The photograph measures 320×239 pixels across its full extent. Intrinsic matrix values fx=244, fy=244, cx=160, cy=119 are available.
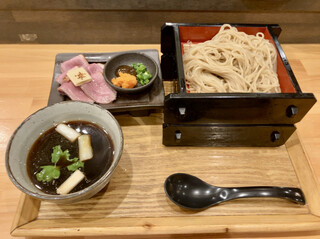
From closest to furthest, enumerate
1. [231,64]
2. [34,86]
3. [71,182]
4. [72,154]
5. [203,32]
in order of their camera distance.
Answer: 1. [71,182]
2. [72,154]
3. [231,64]
4. [203,32]
5. [34,86]

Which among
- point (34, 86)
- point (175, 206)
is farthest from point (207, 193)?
point (34, 86)

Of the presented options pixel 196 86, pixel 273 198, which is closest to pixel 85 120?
pixel 196 86

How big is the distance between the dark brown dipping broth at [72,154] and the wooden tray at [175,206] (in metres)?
0.13

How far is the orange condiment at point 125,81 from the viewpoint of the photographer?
4.63ft

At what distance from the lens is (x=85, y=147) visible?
3.72ft

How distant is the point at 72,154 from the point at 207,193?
0.65 meters

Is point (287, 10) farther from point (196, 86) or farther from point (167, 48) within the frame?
point (196, 86)

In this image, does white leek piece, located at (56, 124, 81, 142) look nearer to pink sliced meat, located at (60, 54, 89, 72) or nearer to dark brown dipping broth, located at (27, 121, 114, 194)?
dark brown dipping broth, located at (27, 121, 114, 194)

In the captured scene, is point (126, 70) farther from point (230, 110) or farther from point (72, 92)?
point (230, 110)

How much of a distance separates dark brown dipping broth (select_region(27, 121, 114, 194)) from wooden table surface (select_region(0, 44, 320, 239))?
0.80ft

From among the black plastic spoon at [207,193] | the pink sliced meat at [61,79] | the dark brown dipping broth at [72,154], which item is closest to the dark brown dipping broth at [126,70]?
the pink sliced meat at [61,79]

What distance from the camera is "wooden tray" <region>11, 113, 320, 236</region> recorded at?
1025 millimetres

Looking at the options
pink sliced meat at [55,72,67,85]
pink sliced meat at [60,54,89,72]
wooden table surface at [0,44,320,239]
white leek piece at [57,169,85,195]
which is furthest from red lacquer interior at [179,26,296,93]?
white leek piece at [57,169,85,195]

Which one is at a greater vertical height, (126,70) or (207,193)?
(126,70)
